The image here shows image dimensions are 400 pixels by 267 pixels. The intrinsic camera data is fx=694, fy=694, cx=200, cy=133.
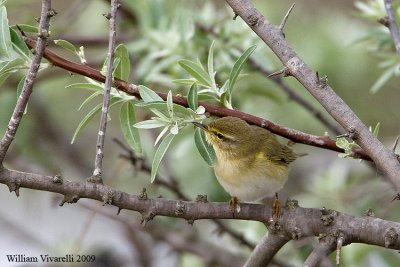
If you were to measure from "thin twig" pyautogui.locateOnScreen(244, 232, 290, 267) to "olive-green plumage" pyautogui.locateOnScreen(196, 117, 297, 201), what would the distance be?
0.87m

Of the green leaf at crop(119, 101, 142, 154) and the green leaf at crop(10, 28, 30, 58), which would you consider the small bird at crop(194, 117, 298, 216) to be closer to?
the green leaf at crop(119, 101, 142, 154)

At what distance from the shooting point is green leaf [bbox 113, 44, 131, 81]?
2844 mm

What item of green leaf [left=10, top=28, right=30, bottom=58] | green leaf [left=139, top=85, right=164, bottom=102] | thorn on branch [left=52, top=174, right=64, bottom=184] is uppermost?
green leaf [left=10, top=28, right=30, bottom=58]

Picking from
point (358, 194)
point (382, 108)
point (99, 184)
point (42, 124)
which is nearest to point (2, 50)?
point (99, 184)

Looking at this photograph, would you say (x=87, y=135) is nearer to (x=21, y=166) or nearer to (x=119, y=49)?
(x=21, y=166)

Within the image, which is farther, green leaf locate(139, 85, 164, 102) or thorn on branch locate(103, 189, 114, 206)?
green leaf locate(139, 85, 164, 102)

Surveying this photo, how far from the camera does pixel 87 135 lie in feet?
24.0

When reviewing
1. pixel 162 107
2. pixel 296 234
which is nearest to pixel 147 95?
pixel 162 107

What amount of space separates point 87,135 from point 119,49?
4565mm

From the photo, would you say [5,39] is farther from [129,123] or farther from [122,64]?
[129,123]

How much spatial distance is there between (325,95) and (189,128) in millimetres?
Result: 2671

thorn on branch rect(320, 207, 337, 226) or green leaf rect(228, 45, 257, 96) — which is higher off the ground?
green leaf rect(228, 45, 257, 96)

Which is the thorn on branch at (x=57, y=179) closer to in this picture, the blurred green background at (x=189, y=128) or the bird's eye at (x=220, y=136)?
the bird's eye at (x=220, y=136)

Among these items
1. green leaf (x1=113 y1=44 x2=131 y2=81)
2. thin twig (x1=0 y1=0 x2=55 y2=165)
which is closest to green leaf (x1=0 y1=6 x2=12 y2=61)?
thin twig (x1=0 y1=0 x2=55 y2=165)
